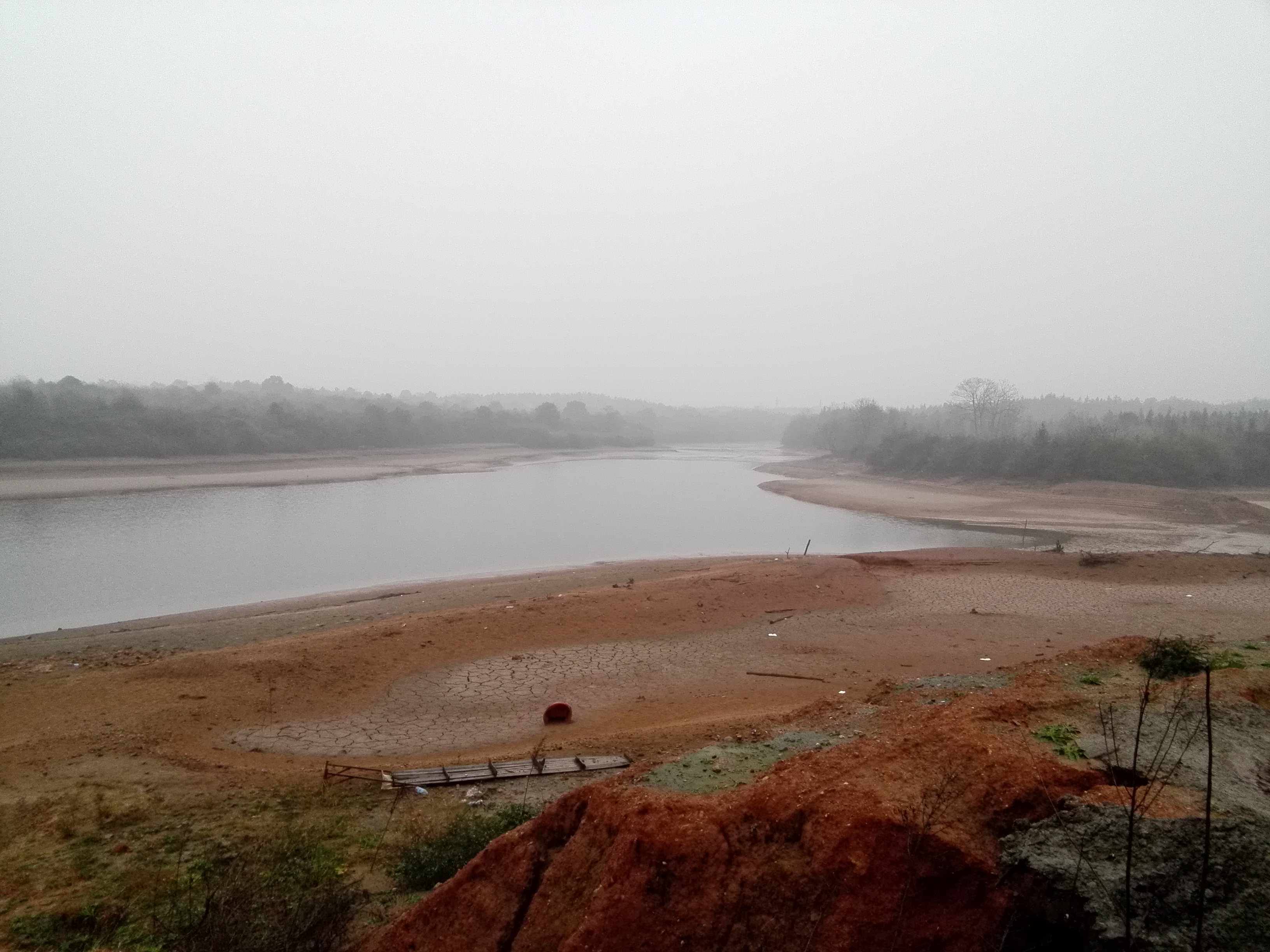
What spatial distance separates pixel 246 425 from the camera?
4662 centimetres

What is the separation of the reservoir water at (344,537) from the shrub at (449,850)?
44.6 ft

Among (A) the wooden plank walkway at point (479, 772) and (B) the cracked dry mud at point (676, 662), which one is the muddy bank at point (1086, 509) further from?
(A) the wooden plank walkway at point (479, 772)

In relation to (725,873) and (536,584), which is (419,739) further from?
(536,584)

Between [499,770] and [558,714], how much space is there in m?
2.16

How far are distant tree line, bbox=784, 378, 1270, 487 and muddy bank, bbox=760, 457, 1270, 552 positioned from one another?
153 centimetres

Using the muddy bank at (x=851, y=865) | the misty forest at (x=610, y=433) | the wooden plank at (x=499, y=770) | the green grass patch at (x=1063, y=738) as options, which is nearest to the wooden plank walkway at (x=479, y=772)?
the wooden plank at (x=499, y=770)

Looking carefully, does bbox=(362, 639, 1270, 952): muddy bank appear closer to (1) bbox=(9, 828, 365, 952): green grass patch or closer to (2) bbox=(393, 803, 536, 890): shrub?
(1) bbox=(9, 828, 365, 952): green grass patch

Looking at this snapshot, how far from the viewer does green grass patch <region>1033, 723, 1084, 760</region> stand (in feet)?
14.0

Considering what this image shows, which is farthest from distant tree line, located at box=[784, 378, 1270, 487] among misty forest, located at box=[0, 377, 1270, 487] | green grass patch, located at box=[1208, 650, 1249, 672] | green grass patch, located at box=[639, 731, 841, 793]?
green grass patch, located at box=[639, 731, 841, 793]

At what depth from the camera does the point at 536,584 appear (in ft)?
56.9

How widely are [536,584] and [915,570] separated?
8.82 metres

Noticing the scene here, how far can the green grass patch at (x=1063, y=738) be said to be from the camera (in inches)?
167

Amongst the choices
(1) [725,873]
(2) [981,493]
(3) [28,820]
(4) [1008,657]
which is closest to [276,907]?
(1) [725,873]

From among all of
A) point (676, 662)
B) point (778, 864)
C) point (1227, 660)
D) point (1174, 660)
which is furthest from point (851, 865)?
point (676, 662)
